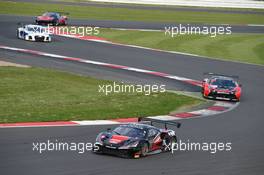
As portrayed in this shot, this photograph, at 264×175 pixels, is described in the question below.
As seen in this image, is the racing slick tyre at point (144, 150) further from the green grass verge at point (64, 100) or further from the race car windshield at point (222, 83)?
the race car windshield at point (222, 83)

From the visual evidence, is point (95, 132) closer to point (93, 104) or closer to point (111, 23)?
point (93, 104)

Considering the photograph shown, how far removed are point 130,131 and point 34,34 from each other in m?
28.5

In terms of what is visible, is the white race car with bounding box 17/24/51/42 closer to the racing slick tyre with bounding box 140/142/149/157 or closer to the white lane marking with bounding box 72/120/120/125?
the white lane marking with bounding box 72/120/120/125

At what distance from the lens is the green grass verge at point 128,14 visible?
67375mm

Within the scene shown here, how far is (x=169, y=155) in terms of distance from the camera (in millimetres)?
21281

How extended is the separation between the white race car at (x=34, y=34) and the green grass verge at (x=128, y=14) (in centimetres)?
1673

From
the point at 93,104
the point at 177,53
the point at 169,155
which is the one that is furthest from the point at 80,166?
the point at 177,53

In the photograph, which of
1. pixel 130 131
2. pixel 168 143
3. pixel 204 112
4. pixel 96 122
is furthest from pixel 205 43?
pixel 130 131

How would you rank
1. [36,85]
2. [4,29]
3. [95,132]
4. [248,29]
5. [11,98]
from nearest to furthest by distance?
[95,132] → [11,98] → [36,85] → [4,29] → [248,29]

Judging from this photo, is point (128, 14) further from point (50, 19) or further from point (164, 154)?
point (164, 154)

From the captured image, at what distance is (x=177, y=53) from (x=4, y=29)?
14.3m

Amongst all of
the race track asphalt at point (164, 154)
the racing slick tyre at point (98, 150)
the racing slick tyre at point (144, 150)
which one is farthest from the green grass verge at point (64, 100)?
the racing slick tyre at point (144, 150)

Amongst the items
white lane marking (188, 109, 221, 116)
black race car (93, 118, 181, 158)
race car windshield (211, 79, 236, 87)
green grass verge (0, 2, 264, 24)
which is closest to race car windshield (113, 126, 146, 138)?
black race car (93, 118, 181, 158)

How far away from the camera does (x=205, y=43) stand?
177 ft
